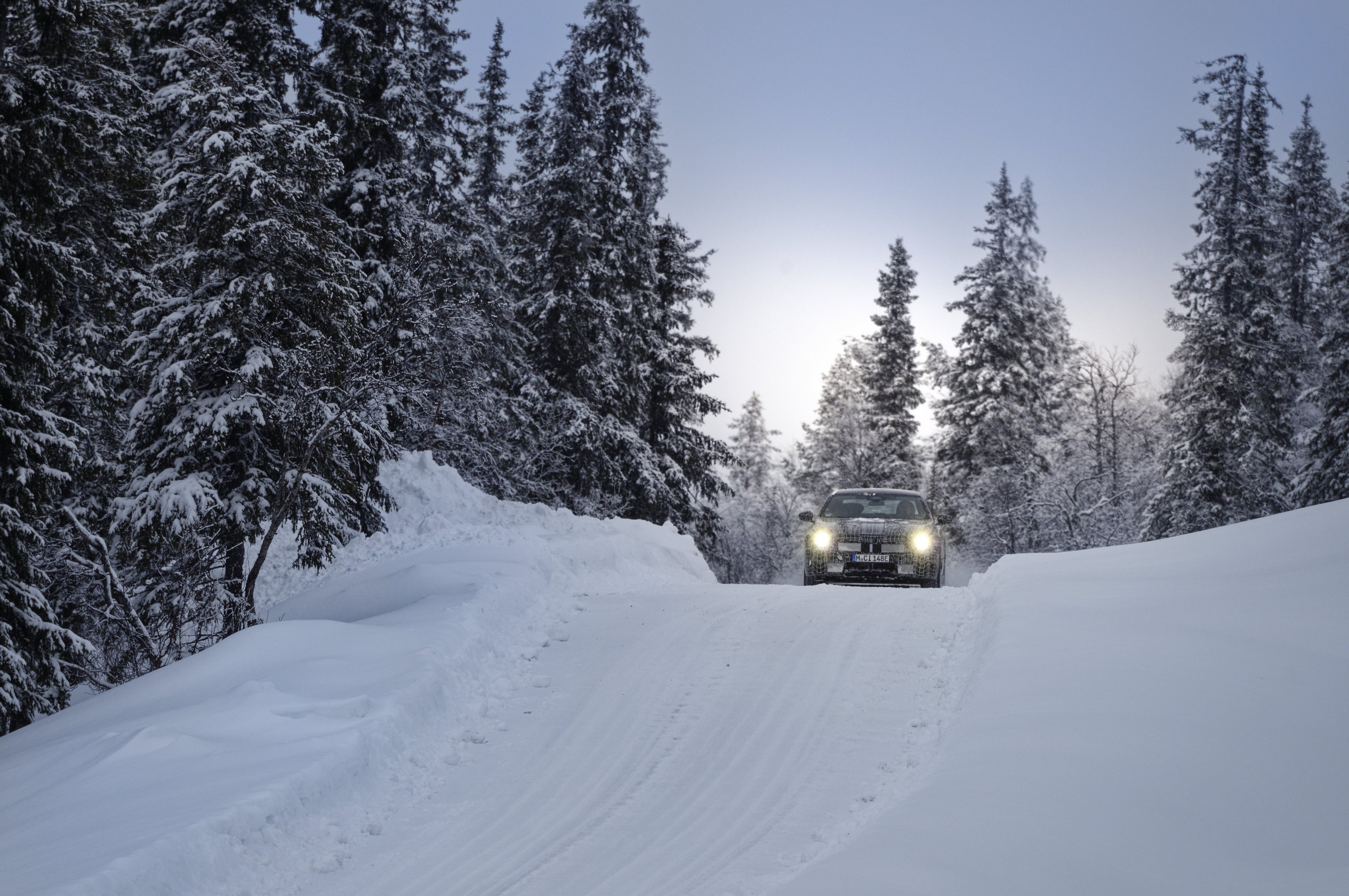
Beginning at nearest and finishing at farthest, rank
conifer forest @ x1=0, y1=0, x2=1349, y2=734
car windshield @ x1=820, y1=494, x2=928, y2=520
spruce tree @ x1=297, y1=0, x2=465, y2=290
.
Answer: conifer forest @ x1=0, y1=0, x2=1349, y2=734 → car windshield @ x1=820, y1=494, x2=928, y2=520 → spruce tree @ x1=297, y1=0, x2=465, y2=290

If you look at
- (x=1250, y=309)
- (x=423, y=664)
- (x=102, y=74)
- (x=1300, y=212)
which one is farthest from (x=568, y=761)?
(x=1300, y=212)

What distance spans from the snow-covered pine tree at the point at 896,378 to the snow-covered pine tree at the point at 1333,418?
19141 millimetres

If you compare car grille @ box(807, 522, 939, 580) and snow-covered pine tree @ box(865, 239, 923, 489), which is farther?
snow-covered pine tree @ box(865, 239, 923, 489)

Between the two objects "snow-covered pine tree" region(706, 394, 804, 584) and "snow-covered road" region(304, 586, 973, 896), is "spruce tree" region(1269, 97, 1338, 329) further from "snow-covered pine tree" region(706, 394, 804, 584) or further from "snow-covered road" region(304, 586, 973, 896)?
"snow-covered road" region(304, 586, 973, 896)

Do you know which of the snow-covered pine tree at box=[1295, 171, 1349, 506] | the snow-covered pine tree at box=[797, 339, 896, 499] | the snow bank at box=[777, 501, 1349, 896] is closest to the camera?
the snow bank at box=[777, 501, 1349, 896]

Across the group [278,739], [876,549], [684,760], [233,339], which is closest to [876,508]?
[876,549]

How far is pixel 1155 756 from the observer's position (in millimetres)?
4785

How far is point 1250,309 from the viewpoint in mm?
25812

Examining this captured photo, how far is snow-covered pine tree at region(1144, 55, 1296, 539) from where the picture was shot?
25.1 meters

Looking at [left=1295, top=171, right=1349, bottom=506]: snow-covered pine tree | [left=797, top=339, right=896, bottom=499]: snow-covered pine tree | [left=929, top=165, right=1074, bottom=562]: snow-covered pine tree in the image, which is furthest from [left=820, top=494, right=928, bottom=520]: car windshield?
[left=797, top=339, right=896, bottom=499]: snow-covered pine tree

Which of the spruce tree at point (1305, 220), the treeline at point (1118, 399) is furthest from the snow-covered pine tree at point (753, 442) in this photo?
the spruce tree at point (1305, 220)

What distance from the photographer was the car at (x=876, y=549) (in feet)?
41.8

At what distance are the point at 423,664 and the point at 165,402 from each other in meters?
7.96

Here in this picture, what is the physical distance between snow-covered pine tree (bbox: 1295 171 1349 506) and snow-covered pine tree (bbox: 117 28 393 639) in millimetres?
21368
